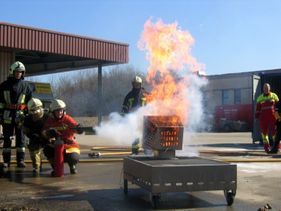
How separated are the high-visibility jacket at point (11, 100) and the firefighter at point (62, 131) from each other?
82 centimetres

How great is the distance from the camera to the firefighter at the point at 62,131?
8992 millimetres

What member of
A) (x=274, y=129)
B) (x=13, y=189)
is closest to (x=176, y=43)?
(x=13, y=189)

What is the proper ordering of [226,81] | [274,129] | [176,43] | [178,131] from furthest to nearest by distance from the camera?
[226,81], [274,129], [176,43], [178,131]

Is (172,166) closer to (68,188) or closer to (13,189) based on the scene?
(68,188)

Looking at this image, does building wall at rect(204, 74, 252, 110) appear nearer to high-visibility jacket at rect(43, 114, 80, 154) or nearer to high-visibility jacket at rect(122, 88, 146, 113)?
high-visibility jacket at rect(122, 88, 146, 113)

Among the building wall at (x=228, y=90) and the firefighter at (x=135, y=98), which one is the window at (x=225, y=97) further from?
the firefighter at (x=135, y=98)

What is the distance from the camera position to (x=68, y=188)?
24.4ft

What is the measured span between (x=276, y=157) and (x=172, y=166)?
Answer: 7.36 m

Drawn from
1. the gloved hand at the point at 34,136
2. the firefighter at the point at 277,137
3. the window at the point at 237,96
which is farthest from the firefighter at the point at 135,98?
the window at the point at 237,96

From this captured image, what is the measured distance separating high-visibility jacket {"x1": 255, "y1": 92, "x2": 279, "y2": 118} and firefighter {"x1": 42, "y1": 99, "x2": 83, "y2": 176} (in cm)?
742

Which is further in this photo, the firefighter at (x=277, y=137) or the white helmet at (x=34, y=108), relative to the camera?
the firefighter at (x=277, y=137)

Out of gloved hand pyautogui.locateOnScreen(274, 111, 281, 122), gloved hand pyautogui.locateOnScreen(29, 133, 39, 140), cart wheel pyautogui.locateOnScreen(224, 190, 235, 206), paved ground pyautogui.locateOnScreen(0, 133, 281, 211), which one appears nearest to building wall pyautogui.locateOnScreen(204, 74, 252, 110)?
gloved hand pyautogui.locateOnScreen(274, 111, 281, 122)

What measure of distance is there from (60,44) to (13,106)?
34.7ft

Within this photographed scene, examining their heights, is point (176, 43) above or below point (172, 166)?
above
